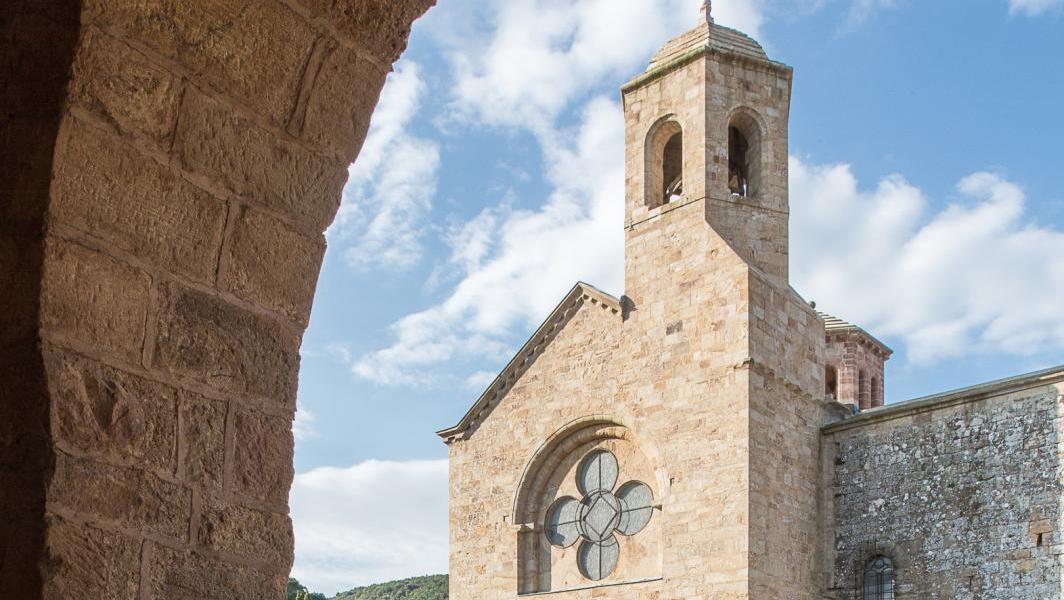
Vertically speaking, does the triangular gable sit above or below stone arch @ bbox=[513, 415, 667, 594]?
above

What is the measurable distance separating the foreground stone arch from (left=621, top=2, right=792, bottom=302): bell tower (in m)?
13.4

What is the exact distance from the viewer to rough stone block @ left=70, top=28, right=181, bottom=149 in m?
2.25

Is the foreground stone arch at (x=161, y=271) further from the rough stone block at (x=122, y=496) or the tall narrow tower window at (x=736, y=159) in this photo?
the tall narrow tower window at (x=736, y=159)

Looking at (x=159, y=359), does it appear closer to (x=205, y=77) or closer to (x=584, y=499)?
(x=205, y=77)

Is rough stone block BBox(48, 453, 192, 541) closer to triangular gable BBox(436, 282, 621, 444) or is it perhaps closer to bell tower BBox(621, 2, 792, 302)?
bell tower BBox(621, 2, 792, 302)

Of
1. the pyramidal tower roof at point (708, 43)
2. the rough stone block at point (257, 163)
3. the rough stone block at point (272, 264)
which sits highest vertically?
the pyramidal tower roof at point (708, 43)

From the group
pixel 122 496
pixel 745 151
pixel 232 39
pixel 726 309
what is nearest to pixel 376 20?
pixel 232 39

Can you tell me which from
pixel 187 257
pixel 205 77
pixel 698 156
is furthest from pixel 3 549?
pixel 698 156

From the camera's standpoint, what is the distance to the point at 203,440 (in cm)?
243

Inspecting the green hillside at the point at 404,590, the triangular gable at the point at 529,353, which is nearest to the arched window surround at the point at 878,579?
the triangular gable at the point at 529,353

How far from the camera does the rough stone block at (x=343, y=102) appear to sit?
2727 millimetres

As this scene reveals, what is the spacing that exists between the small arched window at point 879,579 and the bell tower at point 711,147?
370cm

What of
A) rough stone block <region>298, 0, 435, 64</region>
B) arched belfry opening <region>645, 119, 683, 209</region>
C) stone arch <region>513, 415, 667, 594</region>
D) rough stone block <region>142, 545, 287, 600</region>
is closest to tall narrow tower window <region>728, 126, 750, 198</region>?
arched belfry opening <region>645, 119, 683, 209</region>

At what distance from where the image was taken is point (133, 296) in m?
2.33
